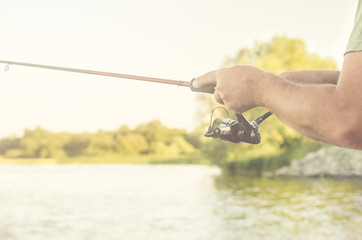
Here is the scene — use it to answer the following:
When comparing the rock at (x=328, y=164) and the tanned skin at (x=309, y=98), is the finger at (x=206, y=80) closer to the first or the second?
the tanned skin at (x=309, y=98)

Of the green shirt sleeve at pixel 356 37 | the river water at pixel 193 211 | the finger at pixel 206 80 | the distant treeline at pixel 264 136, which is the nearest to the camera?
the green shirt sleeve at pixel 356 37

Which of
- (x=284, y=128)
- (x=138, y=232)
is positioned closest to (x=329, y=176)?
(x=284, y=128)

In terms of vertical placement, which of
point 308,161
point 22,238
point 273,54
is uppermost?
point 273,54

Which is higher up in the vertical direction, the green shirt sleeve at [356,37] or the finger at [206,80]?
the green shirt sleeve at [356,37]

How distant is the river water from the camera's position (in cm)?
2230

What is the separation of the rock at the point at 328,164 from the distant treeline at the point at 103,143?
16357 mm

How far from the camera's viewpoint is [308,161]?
129 feet

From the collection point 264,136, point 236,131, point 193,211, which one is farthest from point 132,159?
point 236,131

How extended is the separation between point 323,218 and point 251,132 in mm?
24509

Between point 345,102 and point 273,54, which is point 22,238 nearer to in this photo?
point 345,102

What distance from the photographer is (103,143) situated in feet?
227

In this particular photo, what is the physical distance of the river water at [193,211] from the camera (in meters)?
22.3

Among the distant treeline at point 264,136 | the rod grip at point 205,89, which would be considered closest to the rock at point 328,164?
the distant treeline at point 264,136

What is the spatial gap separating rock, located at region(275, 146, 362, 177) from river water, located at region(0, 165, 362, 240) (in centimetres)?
73
